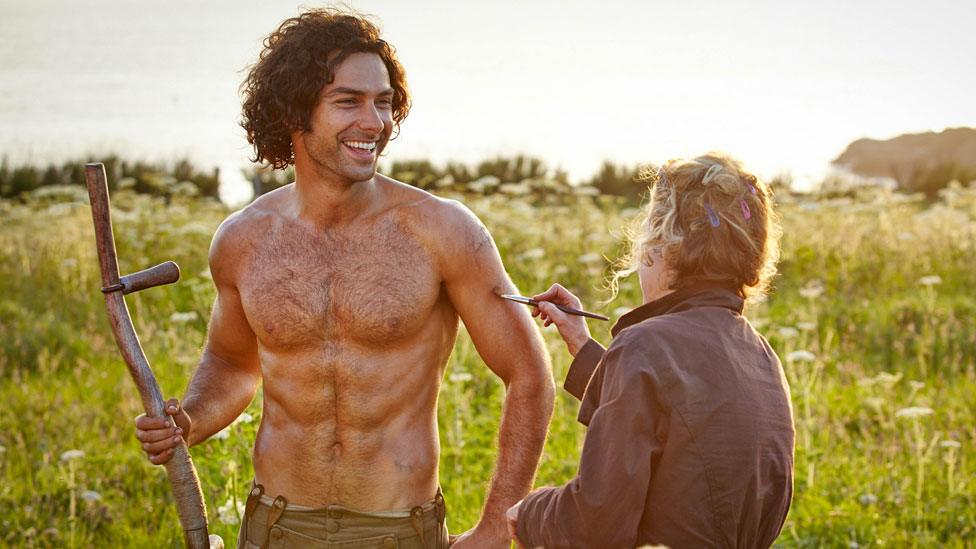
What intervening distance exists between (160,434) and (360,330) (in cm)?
65

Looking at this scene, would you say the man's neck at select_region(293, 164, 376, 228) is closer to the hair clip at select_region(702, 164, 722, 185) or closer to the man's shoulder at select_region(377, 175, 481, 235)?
the man's shoulder at select_region(377, 175, 481, 235)

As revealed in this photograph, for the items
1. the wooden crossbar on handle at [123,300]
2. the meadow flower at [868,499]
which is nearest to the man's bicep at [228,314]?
the wooden crossbar on handle at [123,300]

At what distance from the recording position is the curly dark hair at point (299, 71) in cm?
341

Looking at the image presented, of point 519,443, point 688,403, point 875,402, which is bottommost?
point 875,402

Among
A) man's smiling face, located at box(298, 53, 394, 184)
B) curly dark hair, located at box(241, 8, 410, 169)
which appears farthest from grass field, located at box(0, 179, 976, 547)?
man's smiling face, located at box(298, 53, 394, 184)

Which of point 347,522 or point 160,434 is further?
point 347,522

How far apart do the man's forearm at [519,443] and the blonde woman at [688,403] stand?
2.24 ft

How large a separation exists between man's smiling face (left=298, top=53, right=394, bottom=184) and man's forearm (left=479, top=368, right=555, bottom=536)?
0.80 meters

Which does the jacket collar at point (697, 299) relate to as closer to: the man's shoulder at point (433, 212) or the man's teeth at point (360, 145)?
the man's shoulder at point (433, 212)

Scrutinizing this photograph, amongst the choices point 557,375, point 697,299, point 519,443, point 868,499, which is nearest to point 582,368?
point 519,443

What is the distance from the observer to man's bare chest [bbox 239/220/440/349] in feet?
11.1

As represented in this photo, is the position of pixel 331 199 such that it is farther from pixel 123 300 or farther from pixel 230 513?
pixel 230 513

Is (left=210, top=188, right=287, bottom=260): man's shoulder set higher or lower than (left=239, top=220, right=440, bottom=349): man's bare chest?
higher

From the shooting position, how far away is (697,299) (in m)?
2.55
